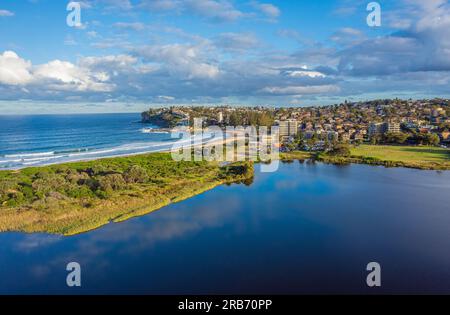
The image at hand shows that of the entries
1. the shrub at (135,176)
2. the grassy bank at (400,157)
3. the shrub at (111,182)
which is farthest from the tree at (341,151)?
the shrub at (111,182)

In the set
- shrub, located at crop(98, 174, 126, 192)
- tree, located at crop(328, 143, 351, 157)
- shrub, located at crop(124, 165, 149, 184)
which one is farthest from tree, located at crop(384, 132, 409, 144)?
shrub, located at crop(98, 174, 126, 192)

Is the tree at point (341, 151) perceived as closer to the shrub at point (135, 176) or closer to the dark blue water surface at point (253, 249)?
the dark blue water surface at point (253, 249)

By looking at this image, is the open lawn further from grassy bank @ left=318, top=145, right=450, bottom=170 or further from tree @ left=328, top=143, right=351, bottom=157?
tree @ left=328, top=143, right=351, bottom=157

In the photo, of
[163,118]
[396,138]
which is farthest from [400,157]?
[163,118]

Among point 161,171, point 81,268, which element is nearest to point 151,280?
point 81,268

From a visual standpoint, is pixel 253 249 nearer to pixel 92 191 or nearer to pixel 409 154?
pixel 92 191
